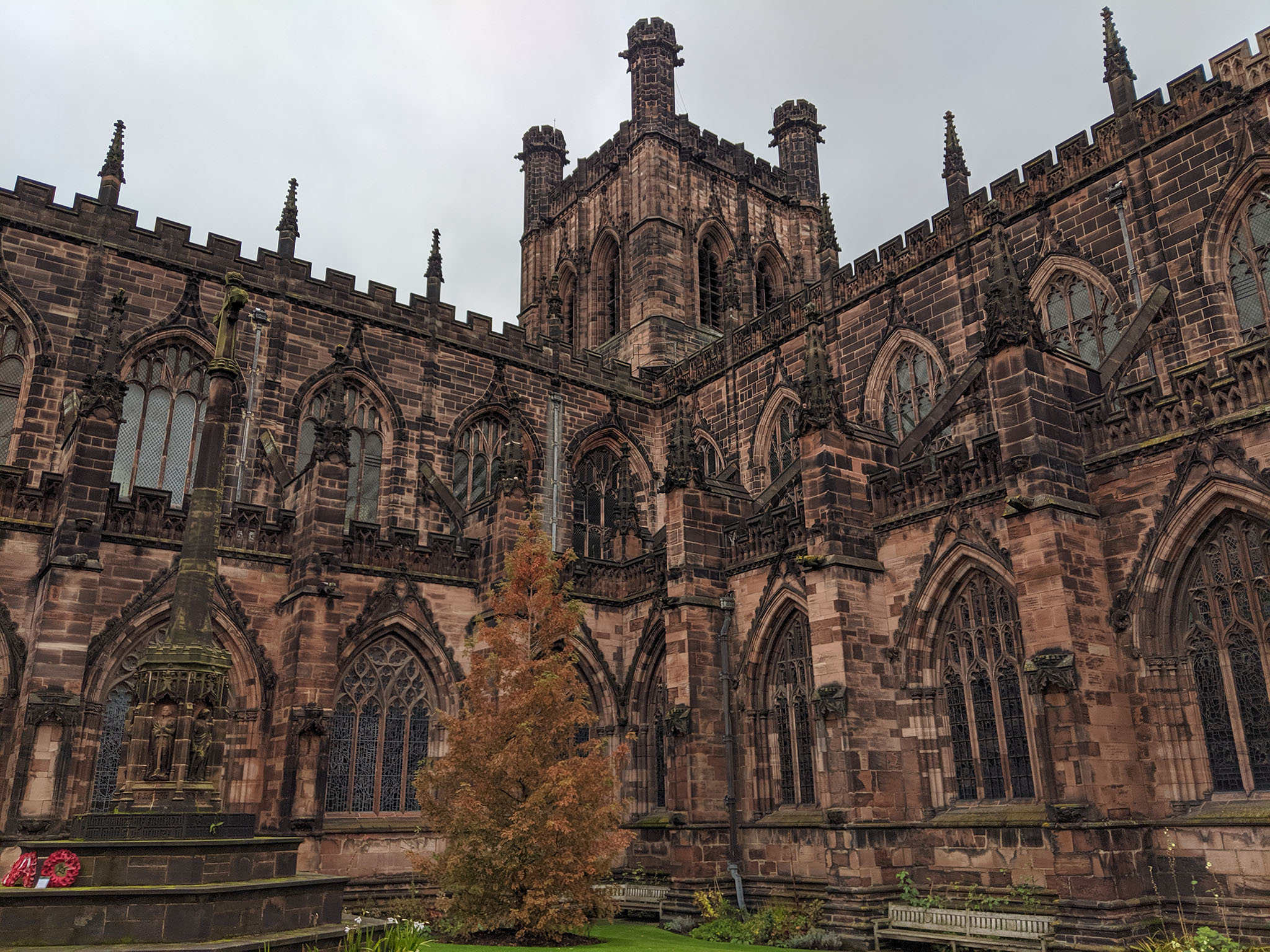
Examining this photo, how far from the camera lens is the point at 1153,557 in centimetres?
1410

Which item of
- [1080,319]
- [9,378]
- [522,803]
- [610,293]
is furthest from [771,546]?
[610,293]

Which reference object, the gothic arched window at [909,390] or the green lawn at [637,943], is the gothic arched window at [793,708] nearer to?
the green lawn at [637,943]

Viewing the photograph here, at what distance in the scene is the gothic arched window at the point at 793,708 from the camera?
18.2 metres

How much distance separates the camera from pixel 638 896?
1905 centimetres

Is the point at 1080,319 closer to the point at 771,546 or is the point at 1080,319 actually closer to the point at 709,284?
the point at 771,546

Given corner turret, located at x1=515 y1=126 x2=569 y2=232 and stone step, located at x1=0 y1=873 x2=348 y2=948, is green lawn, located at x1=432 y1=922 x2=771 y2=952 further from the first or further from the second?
corner turret, located at x1=515 y1=126 x2=569 y2=232

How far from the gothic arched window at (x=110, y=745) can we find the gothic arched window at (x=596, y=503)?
12335mm

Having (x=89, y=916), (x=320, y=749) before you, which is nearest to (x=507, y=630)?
(x=320, y=749)

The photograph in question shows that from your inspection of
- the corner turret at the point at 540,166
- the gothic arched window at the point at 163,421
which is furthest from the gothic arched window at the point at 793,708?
the corner turret at the point at 540,166

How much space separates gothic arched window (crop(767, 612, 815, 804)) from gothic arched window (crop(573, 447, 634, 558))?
8.47 metres

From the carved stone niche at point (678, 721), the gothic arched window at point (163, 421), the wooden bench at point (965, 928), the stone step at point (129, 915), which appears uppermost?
the gothic arched window at point (163, 421)

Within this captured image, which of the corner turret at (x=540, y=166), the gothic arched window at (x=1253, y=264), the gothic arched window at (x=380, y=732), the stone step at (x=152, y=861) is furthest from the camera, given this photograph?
the corner turret at (x=540, y=166)

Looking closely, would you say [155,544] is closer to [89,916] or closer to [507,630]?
[507,630]

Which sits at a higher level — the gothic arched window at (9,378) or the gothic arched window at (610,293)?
the gothic arched window at (610,293)
